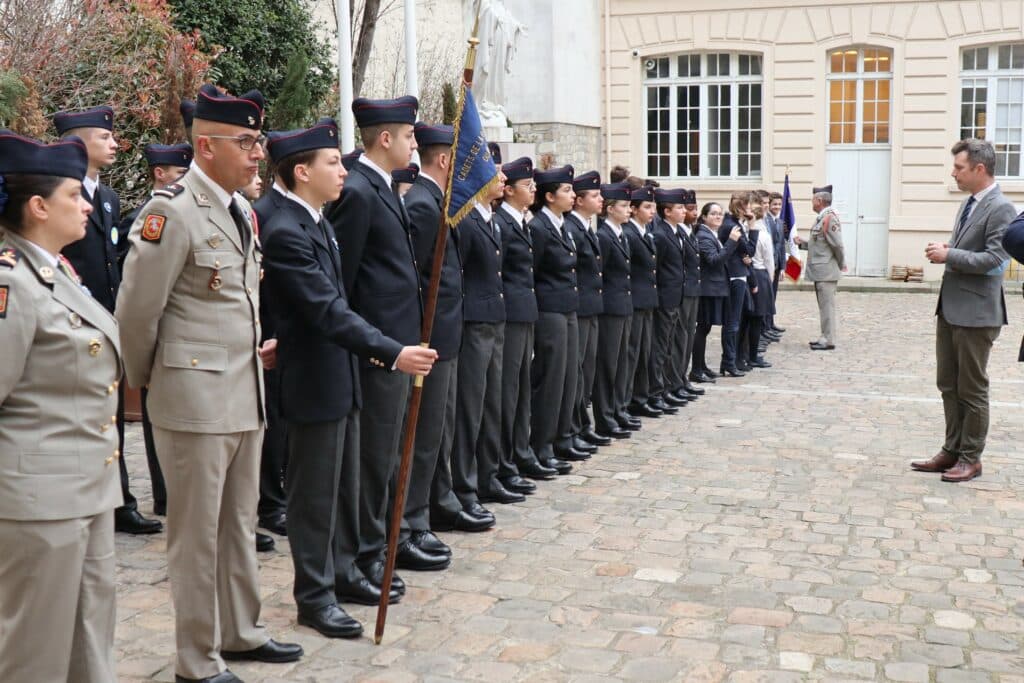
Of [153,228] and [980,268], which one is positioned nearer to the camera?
[153,228]

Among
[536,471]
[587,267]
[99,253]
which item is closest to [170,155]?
[99,253]

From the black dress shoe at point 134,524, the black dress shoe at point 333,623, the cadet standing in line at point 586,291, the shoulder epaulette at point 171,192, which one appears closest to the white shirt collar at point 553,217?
the cadet standing in line at point 586,291

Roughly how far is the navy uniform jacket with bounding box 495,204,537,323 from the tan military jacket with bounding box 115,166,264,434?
316cm

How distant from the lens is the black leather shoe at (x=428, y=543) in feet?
18.8

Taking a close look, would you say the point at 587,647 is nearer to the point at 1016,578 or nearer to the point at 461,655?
the point at 461,655

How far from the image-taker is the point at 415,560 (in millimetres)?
5605

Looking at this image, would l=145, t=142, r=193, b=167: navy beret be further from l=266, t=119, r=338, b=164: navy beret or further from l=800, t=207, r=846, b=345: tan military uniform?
l=800, t=207, r=846, b=345: tan military uniform

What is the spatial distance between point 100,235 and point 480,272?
6.64 ft

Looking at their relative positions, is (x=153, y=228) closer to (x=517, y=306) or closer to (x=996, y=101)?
(x=517, y=306)

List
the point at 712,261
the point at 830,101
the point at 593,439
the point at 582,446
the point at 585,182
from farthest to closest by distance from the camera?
the point at 830,101 → the point at 712,261 → the point at 593,439 → the point at 585,182 → the point at 582,446

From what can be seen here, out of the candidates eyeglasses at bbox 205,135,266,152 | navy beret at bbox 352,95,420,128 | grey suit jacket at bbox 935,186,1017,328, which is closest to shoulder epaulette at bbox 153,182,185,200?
eyeglasses at bbox 205,135,266,152

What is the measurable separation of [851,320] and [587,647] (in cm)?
1292

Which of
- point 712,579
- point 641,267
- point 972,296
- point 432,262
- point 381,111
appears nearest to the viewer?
point 381,111

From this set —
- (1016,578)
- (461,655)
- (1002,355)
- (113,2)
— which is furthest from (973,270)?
(113,2)
